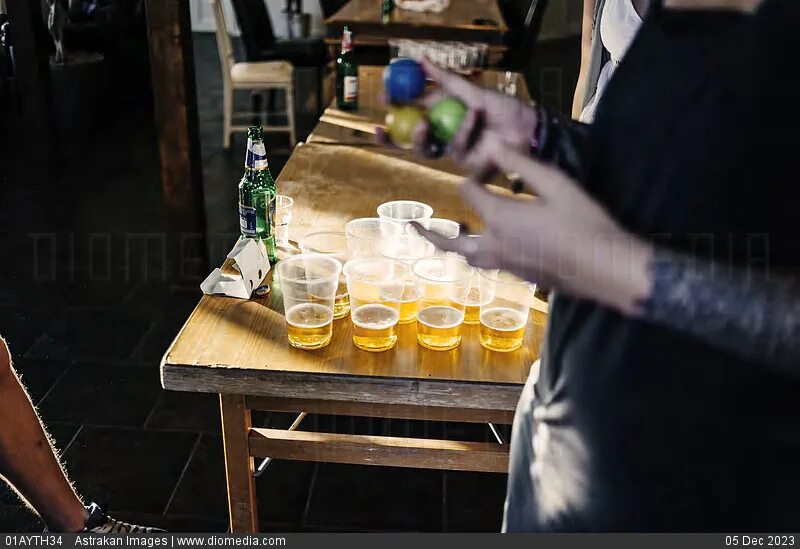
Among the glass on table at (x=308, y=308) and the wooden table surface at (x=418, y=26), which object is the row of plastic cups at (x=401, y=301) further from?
the wooden table surface at (x=418, y=26)

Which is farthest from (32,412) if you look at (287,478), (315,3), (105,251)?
(315,3)

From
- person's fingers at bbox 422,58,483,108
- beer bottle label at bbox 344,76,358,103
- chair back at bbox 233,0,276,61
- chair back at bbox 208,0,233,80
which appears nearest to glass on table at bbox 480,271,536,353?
person's fingers at bbox 422,58,483,108

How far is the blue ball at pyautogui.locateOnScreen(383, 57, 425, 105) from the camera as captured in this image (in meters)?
1.18

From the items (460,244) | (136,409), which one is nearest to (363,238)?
(460,244)

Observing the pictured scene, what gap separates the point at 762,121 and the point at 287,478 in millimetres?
1920

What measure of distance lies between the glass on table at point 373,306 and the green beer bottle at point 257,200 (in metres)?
0.38

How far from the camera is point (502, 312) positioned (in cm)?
146

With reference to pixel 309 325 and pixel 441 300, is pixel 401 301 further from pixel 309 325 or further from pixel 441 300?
pixel 309 325

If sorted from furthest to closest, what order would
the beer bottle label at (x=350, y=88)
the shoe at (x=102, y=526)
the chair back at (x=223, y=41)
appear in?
the chair back at (x=223, y=41)
the beer bottle label at (x=350, y=88)
the shoe at (x=102, y=526)

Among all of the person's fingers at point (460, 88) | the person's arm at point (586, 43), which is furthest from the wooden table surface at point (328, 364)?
the person's arm at point (586, 43)

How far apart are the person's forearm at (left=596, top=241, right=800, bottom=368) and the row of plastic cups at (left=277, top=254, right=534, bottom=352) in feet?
2.35

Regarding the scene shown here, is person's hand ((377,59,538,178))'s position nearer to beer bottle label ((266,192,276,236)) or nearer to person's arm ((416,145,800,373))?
person's arm ((416,145,800,373))

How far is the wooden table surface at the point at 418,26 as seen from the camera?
190 inches

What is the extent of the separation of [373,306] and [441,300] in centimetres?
14
